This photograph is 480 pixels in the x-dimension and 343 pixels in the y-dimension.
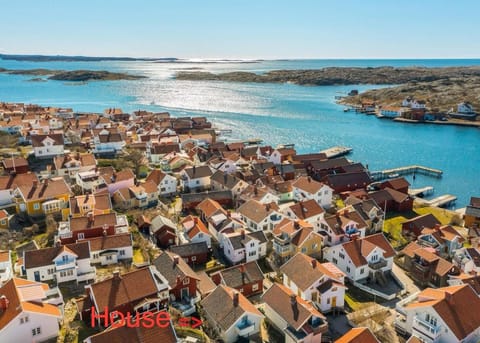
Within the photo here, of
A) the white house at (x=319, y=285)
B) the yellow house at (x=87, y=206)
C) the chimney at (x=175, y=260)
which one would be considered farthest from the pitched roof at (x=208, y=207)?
the white house at (x=319, y=285)

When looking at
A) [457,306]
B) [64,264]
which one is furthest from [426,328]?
[64,264]

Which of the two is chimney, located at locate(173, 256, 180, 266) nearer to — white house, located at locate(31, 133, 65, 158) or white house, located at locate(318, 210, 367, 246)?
white house, located at locate(318, 210, 367, 246)

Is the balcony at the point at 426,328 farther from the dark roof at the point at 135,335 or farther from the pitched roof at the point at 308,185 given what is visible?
the pitched roof at the point at 308,185

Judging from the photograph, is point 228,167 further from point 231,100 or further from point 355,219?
point 231,100

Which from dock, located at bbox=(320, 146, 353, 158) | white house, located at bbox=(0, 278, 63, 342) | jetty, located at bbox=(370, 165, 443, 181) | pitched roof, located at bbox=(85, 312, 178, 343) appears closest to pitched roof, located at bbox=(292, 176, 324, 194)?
jetty, located at bbox=(370, 165, 443, 181)

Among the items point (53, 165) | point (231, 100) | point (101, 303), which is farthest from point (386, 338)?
point (231, 100)

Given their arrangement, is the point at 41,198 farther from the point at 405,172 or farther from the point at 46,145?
the point at 405,172
